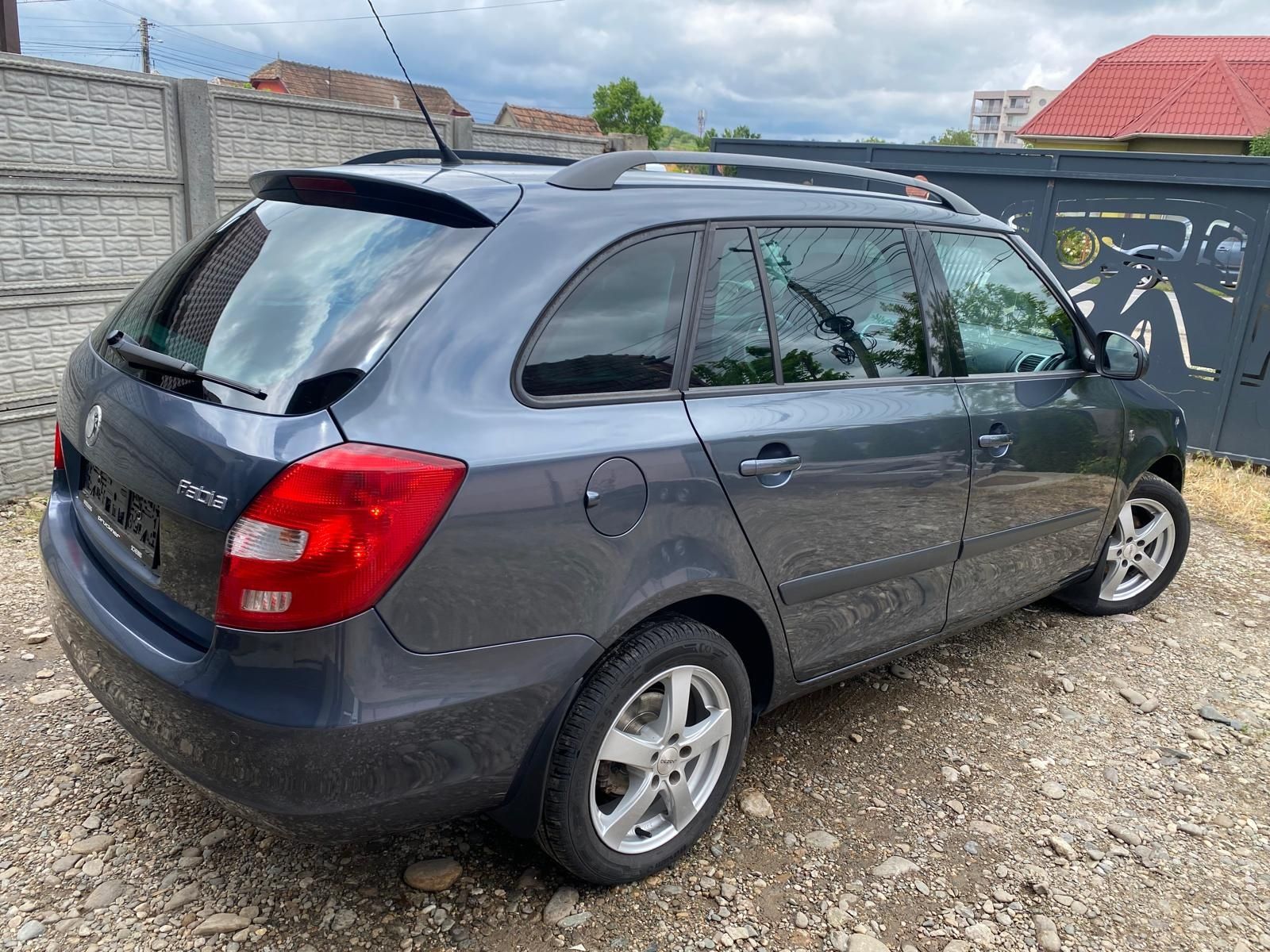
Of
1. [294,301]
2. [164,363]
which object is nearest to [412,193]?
[294,301]

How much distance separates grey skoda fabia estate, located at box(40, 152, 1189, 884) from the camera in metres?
1.83

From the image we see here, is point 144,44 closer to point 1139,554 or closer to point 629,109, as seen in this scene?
point 629,109

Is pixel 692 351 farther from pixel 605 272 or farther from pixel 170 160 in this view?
pixel 170 160

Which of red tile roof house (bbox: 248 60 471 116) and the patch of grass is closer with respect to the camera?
the patch of grass

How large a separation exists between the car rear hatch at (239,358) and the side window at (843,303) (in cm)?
86

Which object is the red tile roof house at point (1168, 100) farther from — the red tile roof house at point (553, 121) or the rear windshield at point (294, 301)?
the rear windshield at point (294, 301)

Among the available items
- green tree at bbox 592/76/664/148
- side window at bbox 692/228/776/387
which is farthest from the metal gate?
green tree at bbox 592/76/664/148

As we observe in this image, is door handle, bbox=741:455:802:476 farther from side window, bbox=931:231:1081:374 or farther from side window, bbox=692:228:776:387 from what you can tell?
side window, bbox=931:231:1081:374

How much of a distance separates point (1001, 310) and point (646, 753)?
83.2 inches

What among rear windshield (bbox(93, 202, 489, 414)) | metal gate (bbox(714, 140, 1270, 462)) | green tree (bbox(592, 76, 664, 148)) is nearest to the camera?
rear windshield (bbox(93, 202, 489, 414))

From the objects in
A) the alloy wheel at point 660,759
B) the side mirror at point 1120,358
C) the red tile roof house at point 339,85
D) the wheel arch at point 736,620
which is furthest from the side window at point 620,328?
the red tile roof house at point 339,85

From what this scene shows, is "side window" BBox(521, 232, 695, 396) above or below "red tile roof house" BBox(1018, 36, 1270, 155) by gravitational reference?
below

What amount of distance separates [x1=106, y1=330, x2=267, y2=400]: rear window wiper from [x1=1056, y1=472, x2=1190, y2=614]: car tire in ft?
11.7

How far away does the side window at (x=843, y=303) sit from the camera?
2.65 metres
